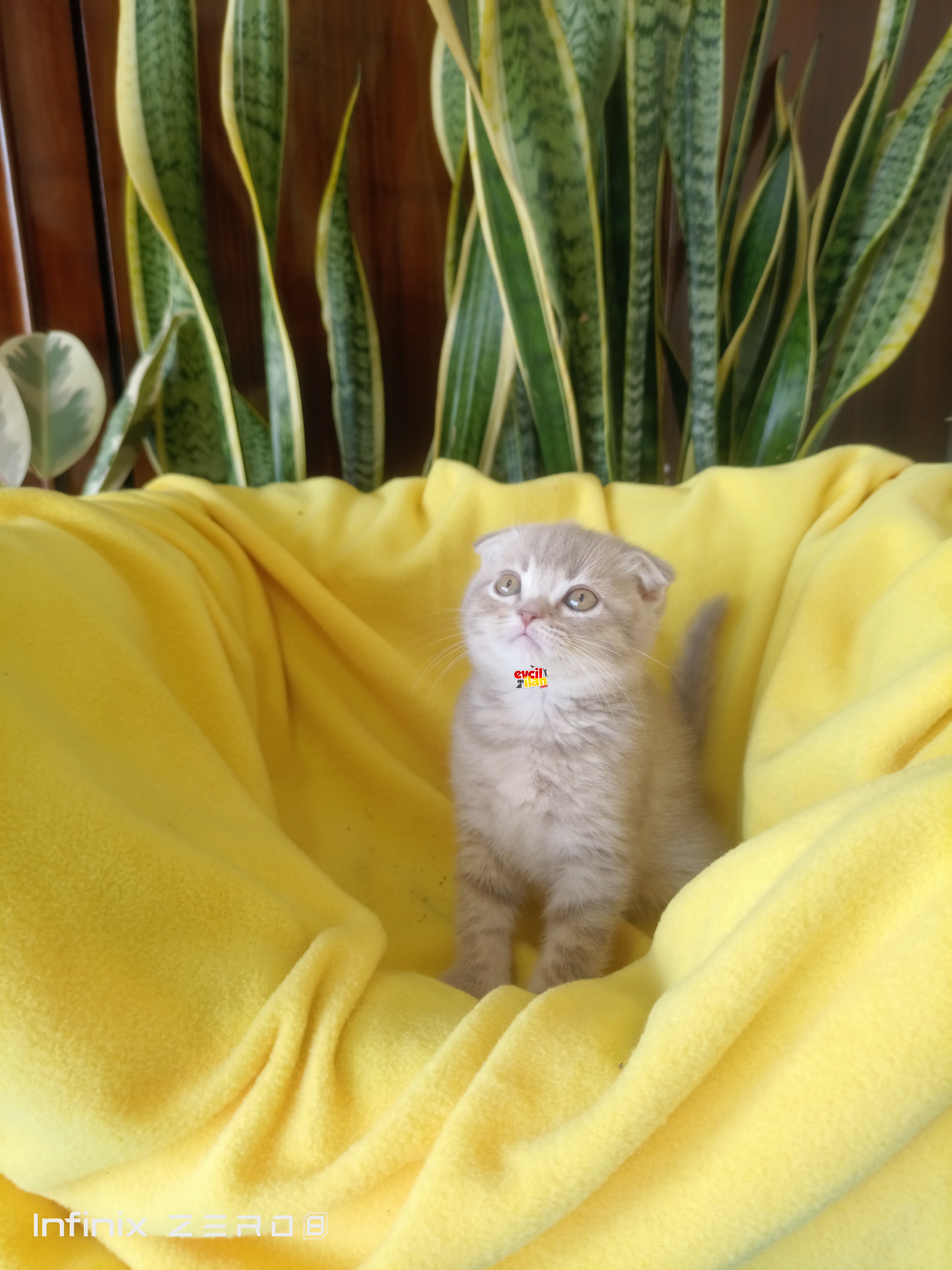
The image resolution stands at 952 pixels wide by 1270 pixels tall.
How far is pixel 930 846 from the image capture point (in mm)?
446

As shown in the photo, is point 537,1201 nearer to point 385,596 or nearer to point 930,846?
point 930,846

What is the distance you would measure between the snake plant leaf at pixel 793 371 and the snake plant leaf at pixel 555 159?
24cm

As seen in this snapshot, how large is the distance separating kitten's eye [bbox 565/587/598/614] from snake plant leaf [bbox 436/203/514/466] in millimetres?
437

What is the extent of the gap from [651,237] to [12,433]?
3.08 ft

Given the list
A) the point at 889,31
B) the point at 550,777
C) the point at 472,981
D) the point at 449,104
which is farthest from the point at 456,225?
the point at 472,981

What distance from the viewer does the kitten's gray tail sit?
1000 mm

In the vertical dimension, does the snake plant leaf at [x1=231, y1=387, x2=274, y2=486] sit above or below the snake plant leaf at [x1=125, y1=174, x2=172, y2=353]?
below

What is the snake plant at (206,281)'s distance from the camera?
3.36 ft

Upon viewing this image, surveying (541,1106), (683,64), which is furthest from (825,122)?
(541,1106)

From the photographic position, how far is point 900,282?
1129mm

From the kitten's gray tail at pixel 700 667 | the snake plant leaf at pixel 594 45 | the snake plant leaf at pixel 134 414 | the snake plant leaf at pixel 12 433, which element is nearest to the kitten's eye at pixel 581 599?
the kitten's gray tail at pixel 700 667

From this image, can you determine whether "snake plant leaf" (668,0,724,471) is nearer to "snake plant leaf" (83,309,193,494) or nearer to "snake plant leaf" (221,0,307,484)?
"snake plant leaf" (221,0,307,484)

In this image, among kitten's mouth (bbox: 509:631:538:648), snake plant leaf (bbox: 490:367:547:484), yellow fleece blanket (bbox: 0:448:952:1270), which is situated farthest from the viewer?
snake plant leaf (bbox: 490:367:547:484)

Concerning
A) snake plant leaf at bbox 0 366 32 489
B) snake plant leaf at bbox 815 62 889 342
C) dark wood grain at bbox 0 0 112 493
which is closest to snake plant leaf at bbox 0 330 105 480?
snake plant leaf at bbox 0 366 32 489
